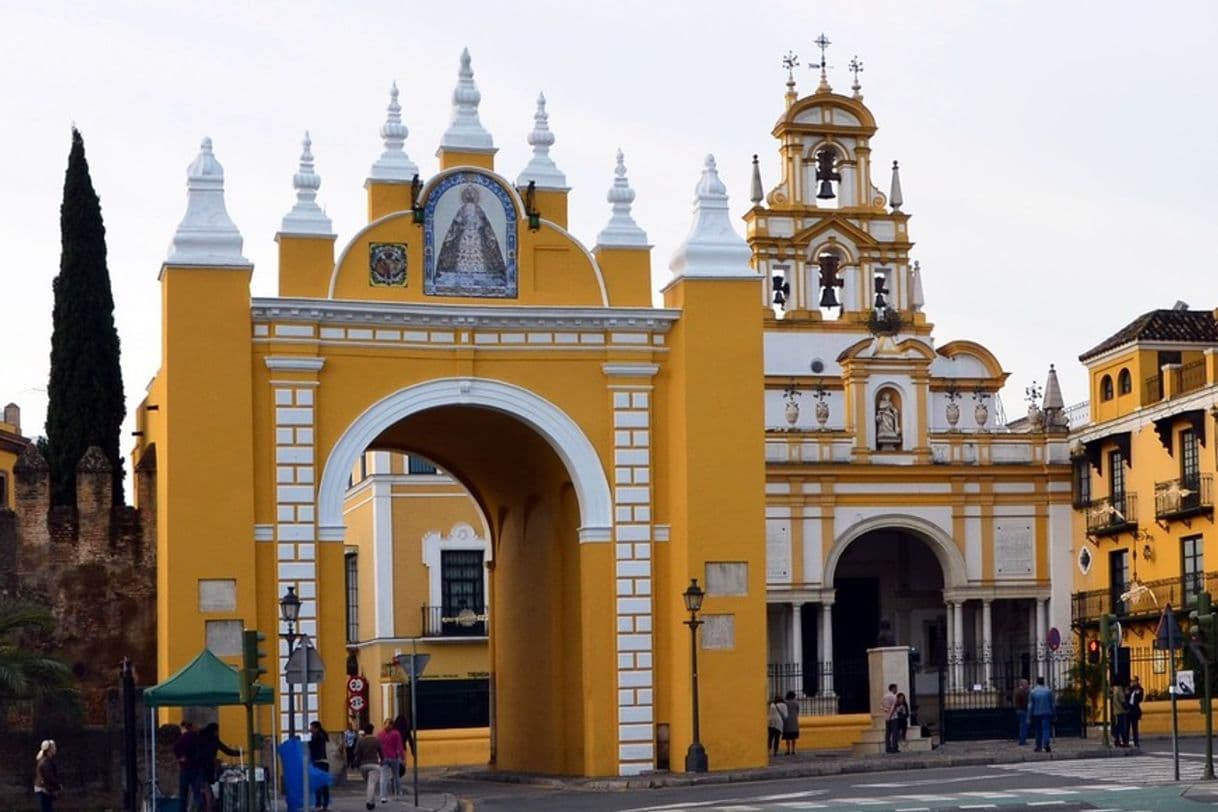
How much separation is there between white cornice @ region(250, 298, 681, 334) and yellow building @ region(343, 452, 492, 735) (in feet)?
67.9

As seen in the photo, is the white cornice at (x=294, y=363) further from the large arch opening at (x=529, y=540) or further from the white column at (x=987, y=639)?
the white column at (x=987, y=639)

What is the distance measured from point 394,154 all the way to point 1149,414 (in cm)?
2266

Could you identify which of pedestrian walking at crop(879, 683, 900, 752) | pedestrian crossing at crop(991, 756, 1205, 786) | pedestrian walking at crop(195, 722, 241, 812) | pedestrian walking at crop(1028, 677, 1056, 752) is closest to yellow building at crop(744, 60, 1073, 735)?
pedestrian walking at crop(879, 683, 900, 752)

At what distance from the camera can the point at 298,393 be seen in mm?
35406

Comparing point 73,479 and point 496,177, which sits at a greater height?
point 496,177

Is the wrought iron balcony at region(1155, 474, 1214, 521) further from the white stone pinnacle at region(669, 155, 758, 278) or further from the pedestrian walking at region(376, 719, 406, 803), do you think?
the pedestrian walking at region(376, 719, 406, 803)

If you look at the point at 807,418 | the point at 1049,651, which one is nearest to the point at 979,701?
the point at 1049,651

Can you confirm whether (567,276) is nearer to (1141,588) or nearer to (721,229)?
(721,229)

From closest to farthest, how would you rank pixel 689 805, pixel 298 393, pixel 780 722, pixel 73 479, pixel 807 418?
pixel 689 805
pixel 298 393
pixel 73 479
pixel 780 722
pixel 807 418

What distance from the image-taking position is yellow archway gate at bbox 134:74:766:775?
Result: 34969 mm

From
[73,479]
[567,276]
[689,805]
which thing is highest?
[567,276]

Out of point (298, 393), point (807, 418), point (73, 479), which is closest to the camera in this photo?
point (298, 393)

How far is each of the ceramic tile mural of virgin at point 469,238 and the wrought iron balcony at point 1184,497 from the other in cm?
1950

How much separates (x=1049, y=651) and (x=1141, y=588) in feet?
8.02
